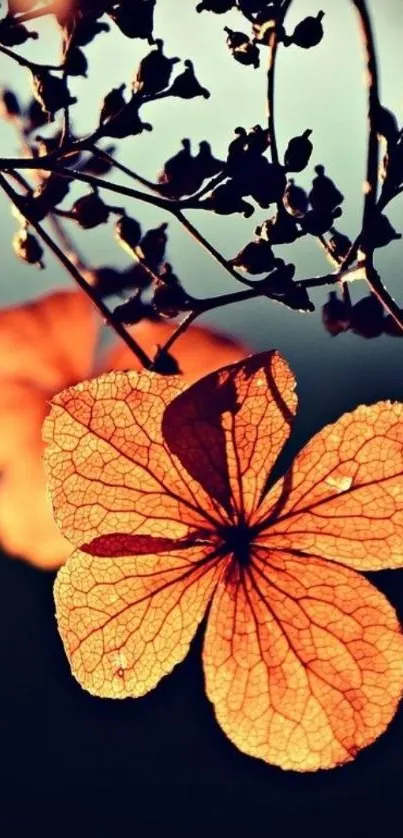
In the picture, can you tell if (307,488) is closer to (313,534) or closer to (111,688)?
(313,534)

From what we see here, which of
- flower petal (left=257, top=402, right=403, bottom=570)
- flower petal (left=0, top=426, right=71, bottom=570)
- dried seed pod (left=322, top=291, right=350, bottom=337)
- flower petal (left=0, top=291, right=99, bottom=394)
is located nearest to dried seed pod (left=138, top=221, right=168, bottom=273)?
dried seed pod (left=322, top=291, right=350, bottom=337)

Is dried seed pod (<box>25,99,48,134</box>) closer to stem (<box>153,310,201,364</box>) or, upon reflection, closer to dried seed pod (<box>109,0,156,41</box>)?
dried seed pod (<box>109,0,156,41</box>)

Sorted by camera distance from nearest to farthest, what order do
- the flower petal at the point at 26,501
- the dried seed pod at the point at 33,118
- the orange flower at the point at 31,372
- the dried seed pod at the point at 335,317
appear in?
the dried seed pod at the point at 335,317, the dried seed pod at the point at 33,118, the flower petal at the point at 26,501, the orange flower at the point at 31,372

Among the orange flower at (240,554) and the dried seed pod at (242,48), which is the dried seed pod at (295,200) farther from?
the orange flower at (240,554)

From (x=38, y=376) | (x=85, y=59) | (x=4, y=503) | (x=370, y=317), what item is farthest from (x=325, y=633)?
(x=4, y=503)

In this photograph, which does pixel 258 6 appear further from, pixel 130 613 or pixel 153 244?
pixel 130 613

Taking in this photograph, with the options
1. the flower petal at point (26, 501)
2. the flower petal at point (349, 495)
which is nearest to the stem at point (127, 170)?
the flower petal at point (349, 495)

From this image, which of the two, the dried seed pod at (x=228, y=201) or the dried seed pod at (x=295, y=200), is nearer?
the dried seed pod at (x=228, y=201)
